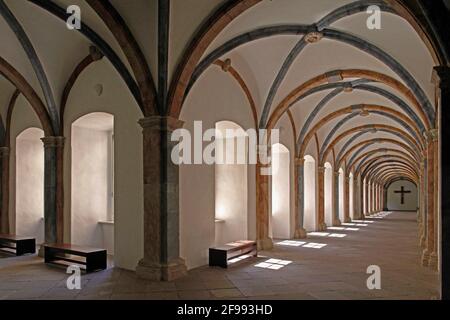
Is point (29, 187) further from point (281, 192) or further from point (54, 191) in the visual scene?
point (281, 192)

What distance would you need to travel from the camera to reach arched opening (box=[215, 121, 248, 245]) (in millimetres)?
9172

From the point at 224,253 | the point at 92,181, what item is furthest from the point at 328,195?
the point at 92,181

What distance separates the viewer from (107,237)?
8.77 metres

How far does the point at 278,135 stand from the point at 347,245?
374cm

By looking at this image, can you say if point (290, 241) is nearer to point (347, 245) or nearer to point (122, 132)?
point (347, 245)

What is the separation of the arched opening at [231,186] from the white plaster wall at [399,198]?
128 ft

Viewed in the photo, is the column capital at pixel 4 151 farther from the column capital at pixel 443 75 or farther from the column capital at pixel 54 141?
the column capital at pixel 443 75

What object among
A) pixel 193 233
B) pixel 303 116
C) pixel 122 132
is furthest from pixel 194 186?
pixel 303 116

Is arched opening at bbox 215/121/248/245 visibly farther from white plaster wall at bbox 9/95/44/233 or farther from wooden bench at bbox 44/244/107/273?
white plaster wall at bbox 9/95/44/233

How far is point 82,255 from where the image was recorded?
6.70 m

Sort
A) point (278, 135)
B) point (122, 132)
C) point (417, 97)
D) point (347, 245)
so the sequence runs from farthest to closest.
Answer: point (278, 135)
point (347, 245)
point (417, 97)
point (122, 132)

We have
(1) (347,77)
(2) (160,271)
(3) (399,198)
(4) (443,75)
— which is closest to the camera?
(4) (443,75)

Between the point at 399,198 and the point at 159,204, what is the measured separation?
43562 millimetres

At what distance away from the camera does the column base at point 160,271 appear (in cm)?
609
